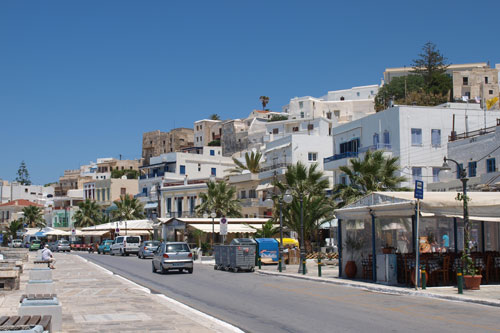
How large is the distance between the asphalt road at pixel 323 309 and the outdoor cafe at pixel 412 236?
6.89 feet

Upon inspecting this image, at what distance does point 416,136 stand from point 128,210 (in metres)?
45.7

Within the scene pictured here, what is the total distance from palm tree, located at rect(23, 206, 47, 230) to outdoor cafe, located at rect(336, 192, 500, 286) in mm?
101190

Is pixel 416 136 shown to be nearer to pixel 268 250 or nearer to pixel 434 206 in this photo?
pixel 268 250

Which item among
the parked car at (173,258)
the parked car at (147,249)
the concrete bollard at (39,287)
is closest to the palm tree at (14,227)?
the parked car at (147,249)

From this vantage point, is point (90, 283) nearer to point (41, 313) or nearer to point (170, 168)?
point (41, 313)

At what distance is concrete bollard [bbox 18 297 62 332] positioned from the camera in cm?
970

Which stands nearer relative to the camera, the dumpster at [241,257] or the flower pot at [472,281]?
the flower pot at [472,281]

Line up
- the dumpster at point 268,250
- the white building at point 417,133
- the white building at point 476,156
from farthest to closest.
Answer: the white building at point 417,133 → the white building at point 476,156 → the dumpster at point 268,250

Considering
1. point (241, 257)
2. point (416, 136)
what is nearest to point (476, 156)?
point (416, 136)

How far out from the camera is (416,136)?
4956 cm

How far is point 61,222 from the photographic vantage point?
117062mm

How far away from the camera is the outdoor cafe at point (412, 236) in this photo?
2130cm

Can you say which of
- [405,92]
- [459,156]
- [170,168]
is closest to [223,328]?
[459,156]

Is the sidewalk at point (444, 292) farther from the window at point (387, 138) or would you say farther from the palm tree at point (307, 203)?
the window at point (387, 138)
